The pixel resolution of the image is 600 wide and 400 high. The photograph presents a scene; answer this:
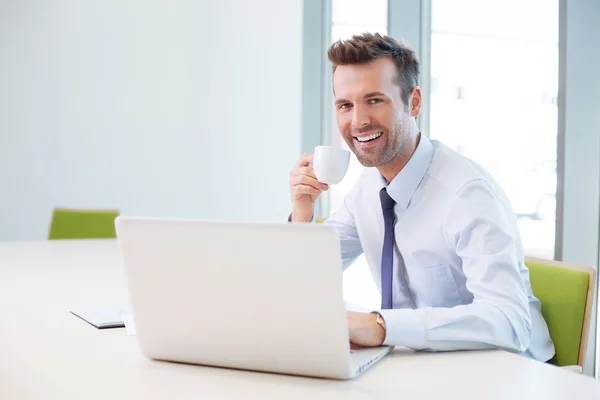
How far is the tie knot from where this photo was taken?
5.59 ft

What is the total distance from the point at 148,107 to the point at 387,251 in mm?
3684

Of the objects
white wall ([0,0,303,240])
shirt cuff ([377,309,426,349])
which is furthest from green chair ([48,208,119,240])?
shirt cuff ([377,309,426,349])

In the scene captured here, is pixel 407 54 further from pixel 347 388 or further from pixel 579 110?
pixel 579 110

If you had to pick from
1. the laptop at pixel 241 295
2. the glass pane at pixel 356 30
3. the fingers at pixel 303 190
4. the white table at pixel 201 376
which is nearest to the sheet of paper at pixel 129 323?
the white table at pixel 201 376

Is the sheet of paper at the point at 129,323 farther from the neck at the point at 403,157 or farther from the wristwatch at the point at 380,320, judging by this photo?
the neck at the point at 403,157

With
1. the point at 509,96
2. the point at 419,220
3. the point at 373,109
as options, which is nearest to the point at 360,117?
the point at 373,109

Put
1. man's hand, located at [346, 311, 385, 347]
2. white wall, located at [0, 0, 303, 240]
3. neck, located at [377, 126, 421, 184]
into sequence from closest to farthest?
man's hand, located at [346, 311, 385, 347] < neck, located at [377, 126, 421, 184] < white wall, located at [0, 0, 303, 240]

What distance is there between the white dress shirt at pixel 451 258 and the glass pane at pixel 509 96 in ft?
4.36

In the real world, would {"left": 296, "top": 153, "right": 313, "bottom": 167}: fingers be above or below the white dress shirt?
above

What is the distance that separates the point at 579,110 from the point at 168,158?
3.12 m

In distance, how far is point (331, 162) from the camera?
1606mm

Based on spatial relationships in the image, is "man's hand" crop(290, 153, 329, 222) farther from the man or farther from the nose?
the nose

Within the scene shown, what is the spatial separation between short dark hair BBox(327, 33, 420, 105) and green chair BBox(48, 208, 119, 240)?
2.08m

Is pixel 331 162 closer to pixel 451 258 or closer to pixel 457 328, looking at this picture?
pixel 451 258
